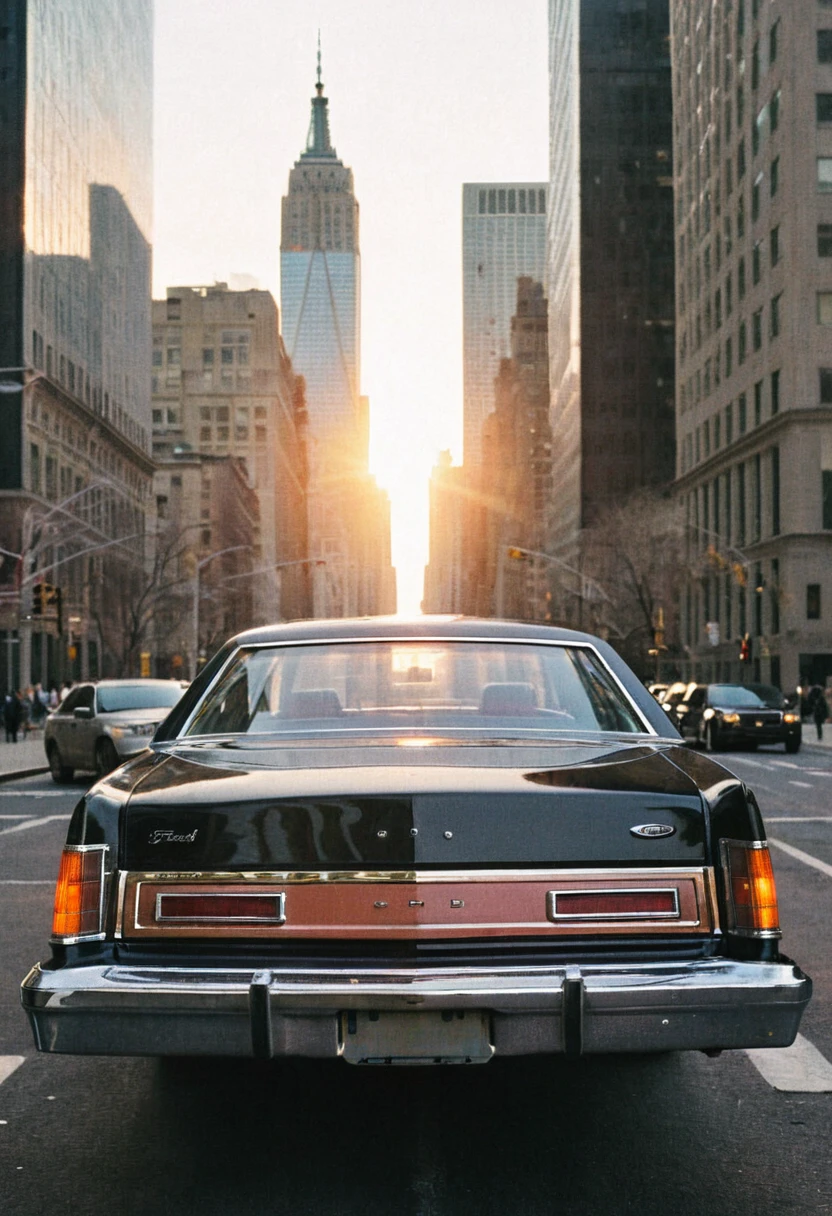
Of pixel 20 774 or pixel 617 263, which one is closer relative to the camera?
pixel 20 774

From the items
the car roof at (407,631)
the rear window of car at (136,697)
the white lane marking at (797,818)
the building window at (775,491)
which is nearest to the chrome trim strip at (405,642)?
the car roof at (407,631)

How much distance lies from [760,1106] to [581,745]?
4.71ft

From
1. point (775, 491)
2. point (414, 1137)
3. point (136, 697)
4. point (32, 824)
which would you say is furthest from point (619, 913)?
point (775, 491)

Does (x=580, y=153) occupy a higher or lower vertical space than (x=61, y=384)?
higher

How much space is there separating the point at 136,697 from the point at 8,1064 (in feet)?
50.9

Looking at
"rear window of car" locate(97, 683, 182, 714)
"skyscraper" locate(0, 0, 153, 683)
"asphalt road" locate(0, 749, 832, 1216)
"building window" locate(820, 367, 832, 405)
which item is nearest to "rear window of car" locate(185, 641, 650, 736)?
"asphalt road" locate(0, 749, 832, 1216)

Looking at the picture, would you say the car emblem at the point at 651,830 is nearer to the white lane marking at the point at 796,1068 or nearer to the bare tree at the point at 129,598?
the white lane marking at the point at 796,1068

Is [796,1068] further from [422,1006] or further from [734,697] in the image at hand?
[734,697]

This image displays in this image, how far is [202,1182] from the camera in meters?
4.03

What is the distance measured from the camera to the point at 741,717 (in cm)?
2908

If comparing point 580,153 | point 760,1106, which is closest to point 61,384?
point 580,153

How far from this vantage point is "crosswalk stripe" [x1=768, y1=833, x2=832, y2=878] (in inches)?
428

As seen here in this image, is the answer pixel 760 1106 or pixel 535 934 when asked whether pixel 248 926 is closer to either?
pixel 535 934

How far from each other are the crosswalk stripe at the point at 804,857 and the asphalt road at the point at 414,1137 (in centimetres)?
496
